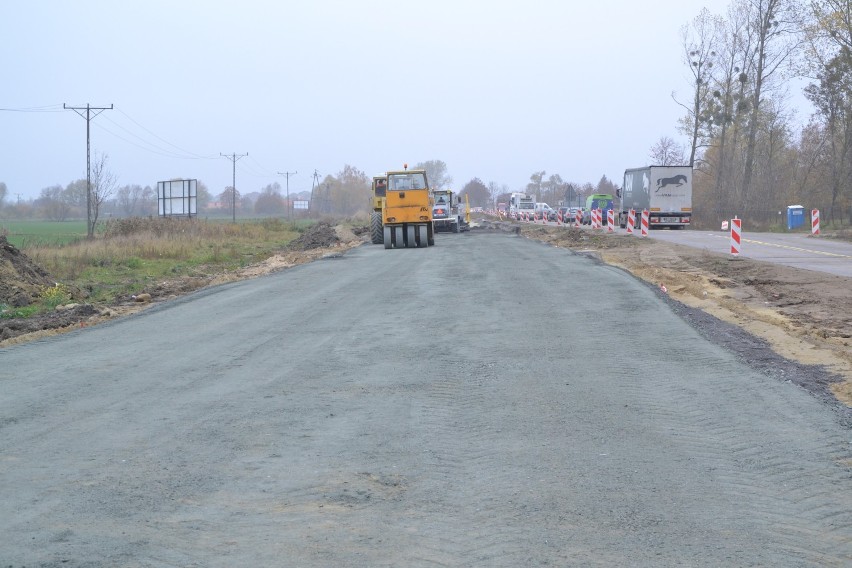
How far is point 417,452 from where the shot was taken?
6.86 m

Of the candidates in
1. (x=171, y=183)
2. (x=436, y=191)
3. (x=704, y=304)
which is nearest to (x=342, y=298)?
(x=704, y=304)

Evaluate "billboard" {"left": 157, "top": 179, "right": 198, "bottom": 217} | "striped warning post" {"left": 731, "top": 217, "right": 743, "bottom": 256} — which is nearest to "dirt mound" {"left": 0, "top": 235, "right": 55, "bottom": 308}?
"striped warning post" {"left": 731, "top": 217, "right": 743, "bottom": 256}

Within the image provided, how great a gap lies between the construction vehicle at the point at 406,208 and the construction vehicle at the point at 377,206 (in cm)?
198

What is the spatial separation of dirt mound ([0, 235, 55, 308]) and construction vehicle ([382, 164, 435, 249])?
16.6 metres

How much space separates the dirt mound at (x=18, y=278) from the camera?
19.2m

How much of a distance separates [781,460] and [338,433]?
349cm

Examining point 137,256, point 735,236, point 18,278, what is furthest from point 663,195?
point 18,278

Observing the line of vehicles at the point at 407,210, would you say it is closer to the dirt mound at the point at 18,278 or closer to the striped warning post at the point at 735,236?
the striped warning post at the point at 735,236

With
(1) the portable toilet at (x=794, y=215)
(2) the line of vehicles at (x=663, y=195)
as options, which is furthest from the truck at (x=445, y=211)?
(1) the portable toilet at (x=794, y=215)

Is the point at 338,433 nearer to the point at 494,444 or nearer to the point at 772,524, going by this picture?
the point at 494,444

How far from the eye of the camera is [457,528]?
5285 millimetres

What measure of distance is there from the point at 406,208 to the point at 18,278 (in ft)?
61.0

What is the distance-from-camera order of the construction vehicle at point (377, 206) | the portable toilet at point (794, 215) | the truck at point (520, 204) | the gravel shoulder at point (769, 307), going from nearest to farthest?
the gravel shoulder at point (769, 307), the construction vehicle at point (377, 206), the portable toilet at point (794, 215), the truck at point (520, 204)

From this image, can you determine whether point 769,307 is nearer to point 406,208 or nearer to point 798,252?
point 798,252
